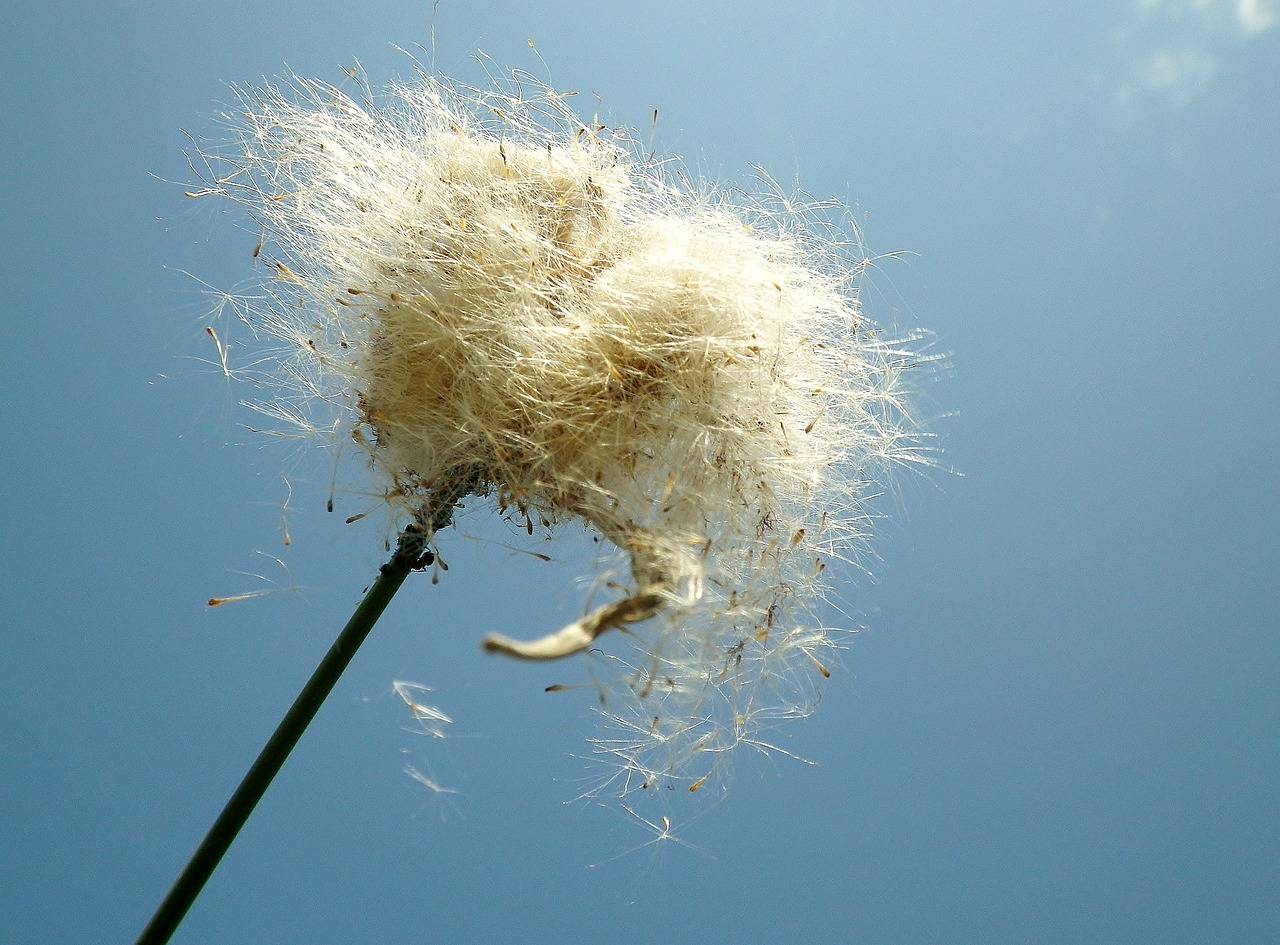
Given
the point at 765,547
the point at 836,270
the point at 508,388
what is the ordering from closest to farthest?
the point at 508,388 < the point at 765,547 < the point at 836,270

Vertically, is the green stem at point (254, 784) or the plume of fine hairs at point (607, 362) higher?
the plume of fine hairs at point (607, 362)

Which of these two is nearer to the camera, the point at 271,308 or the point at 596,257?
the point at 596,257

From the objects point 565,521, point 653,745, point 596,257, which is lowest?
point 653,745

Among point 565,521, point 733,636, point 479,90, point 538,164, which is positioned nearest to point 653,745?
point 733,636

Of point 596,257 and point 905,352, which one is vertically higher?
point 905,352

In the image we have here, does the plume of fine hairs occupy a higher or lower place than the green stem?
higher

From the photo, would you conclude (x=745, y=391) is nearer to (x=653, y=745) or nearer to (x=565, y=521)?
(x=565, y=521)

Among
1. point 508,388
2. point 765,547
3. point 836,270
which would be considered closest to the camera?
point 508,388
